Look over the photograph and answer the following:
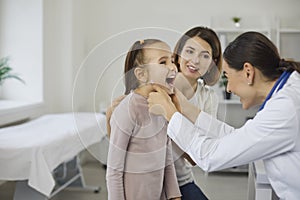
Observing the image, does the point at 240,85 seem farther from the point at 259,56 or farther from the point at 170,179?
the point at 170,179

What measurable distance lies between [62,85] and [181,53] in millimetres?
3580

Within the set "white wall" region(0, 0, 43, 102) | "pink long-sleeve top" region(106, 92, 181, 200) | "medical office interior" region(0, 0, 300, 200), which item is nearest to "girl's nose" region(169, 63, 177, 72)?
"pink long-sleeve top" region(106, 92, 181, 200)

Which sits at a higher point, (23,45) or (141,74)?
(23,45)

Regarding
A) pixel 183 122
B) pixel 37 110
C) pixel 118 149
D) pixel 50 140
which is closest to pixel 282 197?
pixel 183 122

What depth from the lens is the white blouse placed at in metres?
1.20

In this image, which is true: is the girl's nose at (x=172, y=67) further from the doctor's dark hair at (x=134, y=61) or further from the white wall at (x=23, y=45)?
the white wall at (x=23, y=45)

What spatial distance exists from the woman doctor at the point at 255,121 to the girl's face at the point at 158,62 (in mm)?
36

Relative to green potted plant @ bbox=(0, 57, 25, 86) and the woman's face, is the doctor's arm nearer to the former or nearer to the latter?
the woman's face

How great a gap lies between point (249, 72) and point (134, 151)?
40 centimetres

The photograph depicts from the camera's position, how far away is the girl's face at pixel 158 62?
1.21m

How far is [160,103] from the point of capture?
1.24 m

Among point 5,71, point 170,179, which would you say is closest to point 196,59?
point 170,179

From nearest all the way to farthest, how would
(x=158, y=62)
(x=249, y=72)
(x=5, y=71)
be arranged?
(x=158, y=62)
(x=249, y=72)
(x=5, y=71)

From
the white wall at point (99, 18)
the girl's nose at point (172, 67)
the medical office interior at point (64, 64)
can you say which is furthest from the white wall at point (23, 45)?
the girl's nose at point (172, 67)
